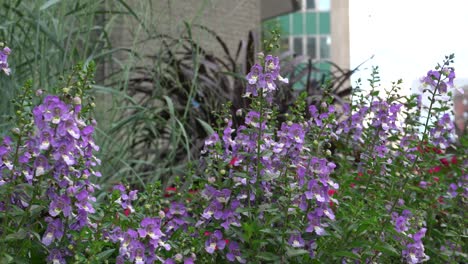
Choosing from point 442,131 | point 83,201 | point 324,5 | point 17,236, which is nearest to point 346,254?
point 83,201

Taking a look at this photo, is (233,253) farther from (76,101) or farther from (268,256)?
(76,101)

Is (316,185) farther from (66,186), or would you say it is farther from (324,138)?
(66,186)

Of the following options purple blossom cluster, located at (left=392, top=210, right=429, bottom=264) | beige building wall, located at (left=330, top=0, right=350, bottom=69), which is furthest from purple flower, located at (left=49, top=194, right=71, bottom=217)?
beige building wall, located at (left=330, top=0, right=350, bottom=69)

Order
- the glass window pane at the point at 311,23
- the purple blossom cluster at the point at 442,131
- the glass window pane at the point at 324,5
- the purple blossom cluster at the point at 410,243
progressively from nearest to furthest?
1. the purple blossom cluster at the point at 410,243
2. the purple blossom cluster at the point at 442,131
3. the glass window pane at the point at 324,5
4. the glass window pane at the point at 311,23

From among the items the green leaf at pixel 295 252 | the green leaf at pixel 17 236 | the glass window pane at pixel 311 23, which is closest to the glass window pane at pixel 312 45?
the glass window pane at pixel 311 23

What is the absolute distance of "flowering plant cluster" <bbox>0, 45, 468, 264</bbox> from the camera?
1336 mm

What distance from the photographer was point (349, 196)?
1.76m

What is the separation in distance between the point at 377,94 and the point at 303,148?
42cm

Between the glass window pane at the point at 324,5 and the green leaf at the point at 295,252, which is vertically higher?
the glass window pane at the point at 324,5

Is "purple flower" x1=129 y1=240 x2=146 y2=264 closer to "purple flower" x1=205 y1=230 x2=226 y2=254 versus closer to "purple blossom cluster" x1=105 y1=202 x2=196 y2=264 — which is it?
"purple blossom cluster" x1=105 y1=202 x2=196 y2=264

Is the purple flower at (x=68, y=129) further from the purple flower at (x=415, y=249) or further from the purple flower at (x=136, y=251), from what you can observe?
the purple flower at (x=415, y=249)

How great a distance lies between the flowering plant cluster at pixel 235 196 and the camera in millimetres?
1336

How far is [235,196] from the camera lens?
1644mm

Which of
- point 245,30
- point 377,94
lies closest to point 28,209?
point 377,94
